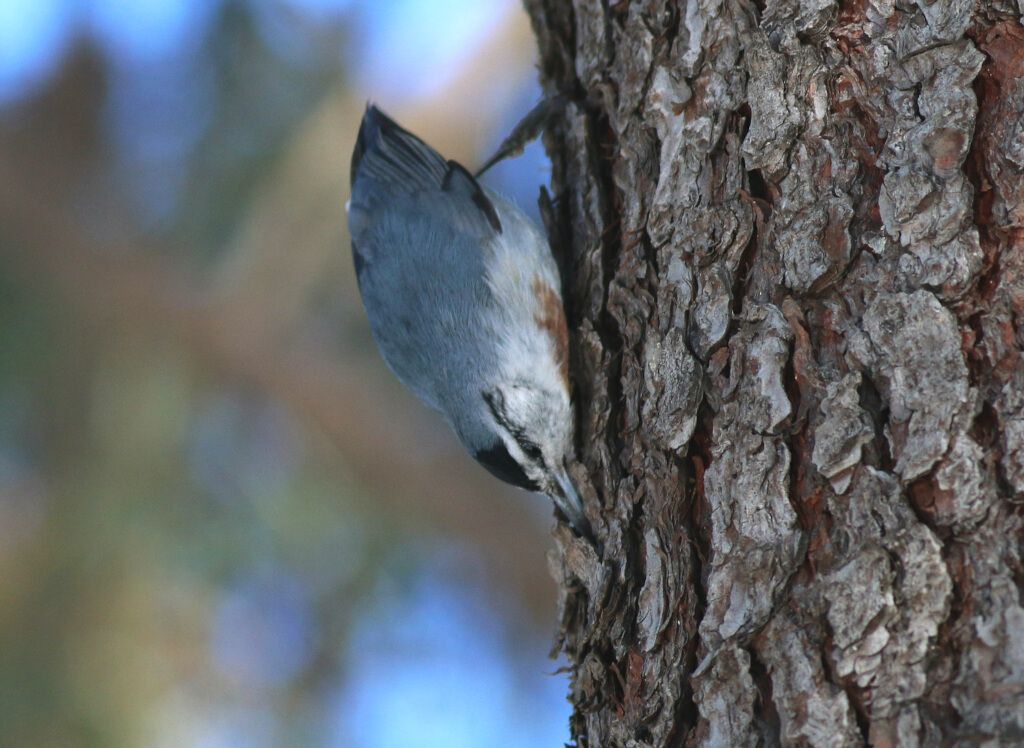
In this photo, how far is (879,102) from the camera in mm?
1451

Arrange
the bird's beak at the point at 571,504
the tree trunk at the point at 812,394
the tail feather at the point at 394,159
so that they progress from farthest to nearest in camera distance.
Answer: the tail feather at the point at 394,159
the bird's beak at the point at 571,504
the tree trunk at the point at 812,394

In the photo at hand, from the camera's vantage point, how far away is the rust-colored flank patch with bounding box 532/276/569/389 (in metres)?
2.16

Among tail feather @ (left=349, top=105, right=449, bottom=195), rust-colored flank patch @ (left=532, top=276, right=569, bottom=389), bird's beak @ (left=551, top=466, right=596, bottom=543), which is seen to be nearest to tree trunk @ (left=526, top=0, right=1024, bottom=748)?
bird's beak @ (left=551, top=466, right=596, bottom=543)

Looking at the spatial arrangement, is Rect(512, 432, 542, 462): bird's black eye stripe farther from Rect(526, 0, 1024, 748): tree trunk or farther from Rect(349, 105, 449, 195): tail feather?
Rect(349, 105, 449, 195): tail feather

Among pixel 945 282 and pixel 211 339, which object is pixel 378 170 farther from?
pixel 945 282

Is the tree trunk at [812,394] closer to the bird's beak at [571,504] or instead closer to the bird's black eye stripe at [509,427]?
the bird's beak at [571,504]

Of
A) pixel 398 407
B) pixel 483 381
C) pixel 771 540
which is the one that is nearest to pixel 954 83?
pixel 771 540

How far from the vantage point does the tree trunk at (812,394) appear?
3.84ft

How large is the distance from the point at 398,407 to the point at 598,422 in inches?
94.1

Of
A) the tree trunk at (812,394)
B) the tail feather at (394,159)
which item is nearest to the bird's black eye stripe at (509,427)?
the tree trunk at (812,394)

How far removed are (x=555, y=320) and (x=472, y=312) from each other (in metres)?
0.31

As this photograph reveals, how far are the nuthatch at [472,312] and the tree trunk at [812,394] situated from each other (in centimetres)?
35

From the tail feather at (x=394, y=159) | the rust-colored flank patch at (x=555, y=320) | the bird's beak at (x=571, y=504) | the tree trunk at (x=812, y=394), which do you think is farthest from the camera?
the tail feather at (x=394, y=159)

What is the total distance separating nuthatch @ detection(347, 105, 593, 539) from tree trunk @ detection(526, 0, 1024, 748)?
35 centimetres
